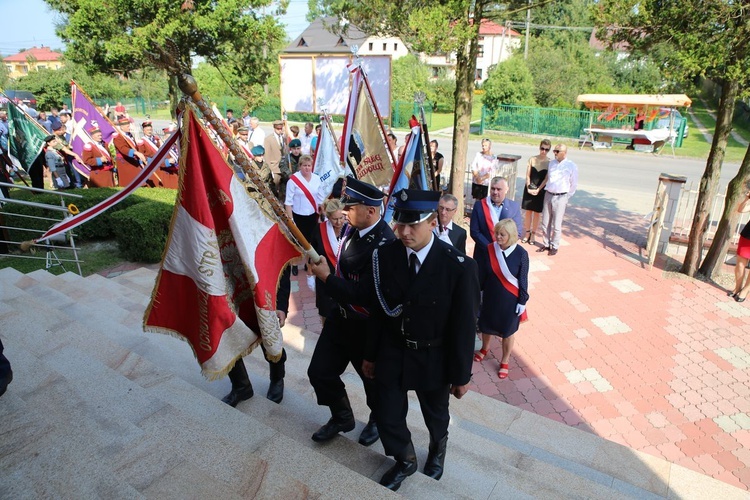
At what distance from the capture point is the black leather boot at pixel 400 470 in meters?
3.19

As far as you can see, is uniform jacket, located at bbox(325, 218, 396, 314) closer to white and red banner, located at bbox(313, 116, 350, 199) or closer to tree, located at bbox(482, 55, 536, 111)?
white and red banner, located at bbox(313, 116, 350, 199)

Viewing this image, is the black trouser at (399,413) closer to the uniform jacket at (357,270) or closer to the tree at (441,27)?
the uniform jacket at (357,270)

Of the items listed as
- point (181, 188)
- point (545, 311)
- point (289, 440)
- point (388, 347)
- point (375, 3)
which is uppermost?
point (375, 3)

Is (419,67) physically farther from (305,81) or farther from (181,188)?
(181,188)

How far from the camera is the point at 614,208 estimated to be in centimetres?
1291

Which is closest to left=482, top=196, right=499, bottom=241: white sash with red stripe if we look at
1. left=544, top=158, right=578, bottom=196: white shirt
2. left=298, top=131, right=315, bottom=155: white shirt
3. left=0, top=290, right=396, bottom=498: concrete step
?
left=544, top=158, right=578, bottom=196: white shirt

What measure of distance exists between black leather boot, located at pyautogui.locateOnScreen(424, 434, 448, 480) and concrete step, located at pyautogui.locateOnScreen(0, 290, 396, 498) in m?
0.81

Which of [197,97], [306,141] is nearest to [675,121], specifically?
[306,141]

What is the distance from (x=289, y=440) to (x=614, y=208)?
11.9 meters

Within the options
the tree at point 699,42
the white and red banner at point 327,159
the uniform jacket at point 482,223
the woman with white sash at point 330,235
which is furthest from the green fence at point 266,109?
the woman with white sash at point 330,235

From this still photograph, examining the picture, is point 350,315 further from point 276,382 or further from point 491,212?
point 491,212

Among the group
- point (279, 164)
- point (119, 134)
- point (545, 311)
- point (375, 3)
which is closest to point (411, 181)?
point (545, 311)

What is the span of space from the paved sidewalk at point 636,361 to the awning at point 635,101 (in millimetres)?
18583

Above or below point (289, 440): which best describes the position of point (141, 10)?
above
